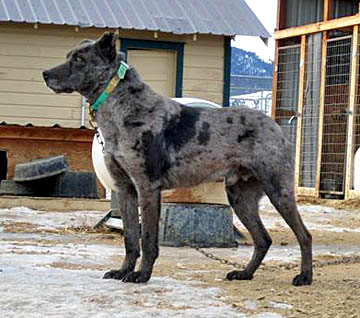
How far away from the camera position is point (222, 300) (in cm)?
511

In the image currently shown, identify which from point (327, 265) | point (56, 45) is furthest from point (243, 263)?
point (56, 45)

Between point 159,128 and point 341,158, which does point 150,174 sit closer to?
point 159,128

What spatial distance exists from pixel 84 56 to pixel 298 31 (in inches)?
452

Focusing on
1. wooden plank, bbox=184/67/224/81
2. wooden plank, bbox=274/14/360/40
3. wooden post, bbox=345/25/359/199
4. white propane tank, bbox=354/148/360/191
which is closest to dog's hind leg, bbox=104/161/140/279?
white propane tank, bbox=354/148/360/191

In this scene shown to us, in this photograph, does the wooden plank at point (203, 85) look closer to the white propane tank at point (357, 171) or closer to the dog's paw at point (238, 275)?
the white propane tank at point (357, 171)

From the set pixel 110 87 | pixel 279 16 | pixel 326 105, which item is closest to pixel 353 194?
pixel 326 105

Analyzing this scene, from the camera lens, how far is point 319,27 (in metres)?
16.3

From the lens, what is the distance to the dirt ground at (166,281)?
478 cm

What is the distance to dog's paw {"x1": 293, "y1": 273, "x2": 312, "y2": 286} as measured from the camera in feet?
19.0

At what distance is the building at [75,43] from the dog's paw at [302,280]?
785cm

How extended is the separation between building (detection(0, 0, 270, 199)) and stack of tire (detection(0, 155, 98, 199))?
0.88 m

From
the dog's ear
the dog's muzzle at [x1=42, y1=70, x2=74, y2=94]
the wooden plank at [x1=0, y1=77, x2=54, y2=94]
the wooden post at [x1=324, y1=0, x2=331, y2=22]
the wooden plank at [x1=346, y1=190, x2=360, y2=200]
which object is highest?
the wooden post at [x1=324, y1=0, x2=331, y2=22]

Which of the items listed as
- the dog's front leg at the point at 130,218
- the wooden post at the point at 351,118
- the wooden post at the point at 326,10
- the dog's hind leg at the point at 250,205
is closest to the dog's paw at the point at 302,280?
the dog's hind leg at the point at 250,205

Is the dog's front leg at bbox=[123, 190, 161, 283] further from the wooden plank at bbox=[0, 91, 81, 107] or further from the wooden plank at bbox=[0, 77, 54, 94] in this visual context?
the wooden plank at bbox=[0, 77, 54, 94]
